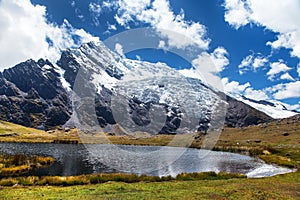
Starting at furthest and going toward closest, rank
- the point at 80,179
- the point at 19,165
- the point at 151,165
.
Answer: the point at 151,165 → the point at 19,165 → the point at 80,179

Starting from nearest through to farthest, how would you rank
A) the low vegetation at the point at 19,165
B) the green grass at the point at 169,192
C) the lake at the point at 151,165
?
1. the green grass at the point at 169,192
2. the low vegetation at the point at 19,165
3. the lake at the point at 151,165

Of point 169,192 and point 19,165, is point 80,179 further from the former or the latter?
point 19,165

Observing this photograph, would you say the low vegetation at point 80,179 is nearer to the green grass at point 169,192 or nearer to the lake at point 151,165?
the green grass at point 169,192

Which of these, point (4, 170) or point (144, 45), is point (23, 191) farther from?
point (144, 45)

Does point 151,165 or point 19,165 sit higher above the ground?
point 19,165

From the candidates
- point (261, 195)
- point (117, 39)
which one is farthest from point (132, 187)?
point (117, 39)

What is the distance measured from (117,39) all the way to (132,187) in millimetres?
32874

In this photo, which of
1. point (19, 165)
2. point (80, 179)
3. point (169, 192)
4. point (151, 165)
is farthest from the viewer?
point (151, 165)

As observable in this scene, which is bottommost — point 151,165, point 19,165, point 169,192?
point 169,192

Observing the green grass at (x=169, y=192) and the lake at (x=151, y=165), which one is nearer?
the green grass at (x=169, y=192)

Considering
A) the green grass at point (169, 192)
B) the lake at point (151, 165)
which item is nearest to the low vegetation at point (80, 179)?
the green grass at point (169, 192)

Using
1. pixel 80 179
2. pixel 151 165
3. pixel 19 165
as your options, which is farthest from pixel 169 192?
pixel 19 165

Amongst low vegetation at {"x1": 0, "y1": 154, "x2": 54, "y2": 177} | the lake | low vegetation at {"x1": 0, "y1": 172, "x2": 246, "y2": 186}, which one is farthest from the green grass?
low vegetation at {"x1": 0, "y1": 154, "x2": 54, "y2": 177}

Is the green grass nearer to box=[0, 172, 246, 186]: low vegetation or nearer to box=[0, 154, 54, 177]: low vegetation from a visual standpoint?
box=[0, 172, 246, 186]: low vegetation
